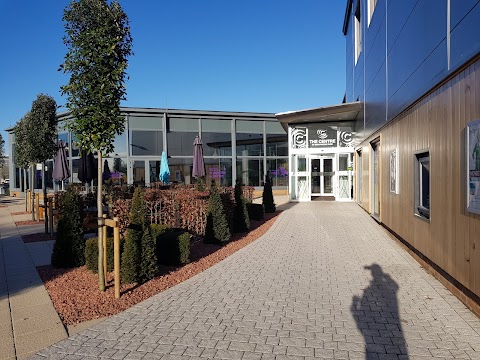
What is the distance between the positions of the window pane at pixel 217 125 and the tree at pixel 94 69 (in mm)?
24059

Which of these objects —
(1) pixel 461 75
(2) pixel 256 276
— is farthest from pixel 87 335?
(1) pixel 461 75

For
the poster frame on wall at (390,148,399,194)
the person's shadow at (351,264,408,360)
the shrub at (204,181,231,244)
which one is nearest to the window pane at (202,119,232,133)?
the poster frame on wall at (390,148,399,194)

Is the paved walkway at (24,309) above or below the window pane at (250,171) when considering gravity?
below

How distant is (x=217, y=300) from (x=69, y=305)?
74.2 inches

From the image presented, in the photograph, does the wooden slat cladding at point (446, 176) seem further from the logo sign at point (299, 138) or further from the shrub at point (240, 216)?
the logo sign at point (299, 138)

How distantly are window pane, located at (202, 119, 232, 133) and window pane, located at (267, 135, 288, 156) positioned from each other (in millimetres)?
3486

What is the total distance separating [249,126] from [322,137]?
1077 centimetres

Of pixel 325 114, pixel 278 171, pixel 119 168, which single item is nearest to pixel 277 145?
pixel 278 171

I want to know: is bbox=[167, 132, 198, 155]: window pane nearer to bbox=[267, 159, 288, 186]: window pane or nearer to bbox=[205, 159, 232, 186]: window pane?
bbox=[205, 159, 232, 186]: window pane

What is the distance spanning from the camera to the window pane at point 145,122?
27.4 meters

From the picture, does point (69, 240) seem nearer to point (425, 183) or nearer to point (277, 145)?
point (425, 183)

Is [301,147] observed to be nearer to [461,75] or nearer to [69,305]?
[461,75]

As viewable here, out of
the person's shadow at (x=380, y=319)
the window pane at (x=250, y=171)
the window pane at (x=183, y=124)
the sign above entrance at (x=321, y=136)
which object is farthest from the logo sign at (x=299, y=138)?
the person's shadow at (x=380, y=319)

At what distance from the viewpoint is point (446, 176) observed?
222 inches
